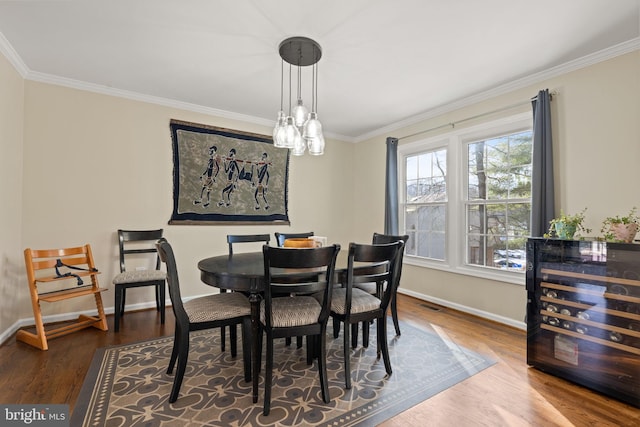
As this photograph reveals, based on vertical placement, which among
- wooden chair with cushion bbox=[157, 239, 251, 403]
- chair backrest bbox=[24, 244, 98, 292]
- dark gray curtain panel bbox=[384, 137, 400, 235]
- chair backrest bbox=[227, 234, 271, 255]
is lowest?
wooden chair with cushion bbox=[157, 239, 251, 403]

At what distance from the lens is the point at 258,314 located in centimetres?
183

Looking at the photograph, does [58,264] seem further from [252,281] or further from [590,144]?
[590,144]

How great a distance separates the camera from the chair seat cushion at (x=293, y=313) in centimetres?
180

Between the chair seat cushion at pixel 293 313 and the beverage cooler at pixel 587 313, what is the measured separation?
1.71m

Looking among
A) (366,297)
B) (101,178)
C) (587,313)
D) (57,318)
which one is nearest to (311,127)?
(366,297)

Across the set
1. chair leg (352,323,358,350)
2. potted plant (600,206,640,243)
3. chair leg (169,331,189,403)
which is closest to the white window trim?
potted plant (600,206,640,243)

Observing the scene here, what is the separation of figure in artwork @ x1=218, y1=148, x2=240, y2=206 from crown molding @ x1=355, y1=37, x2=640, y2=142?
7.67ft

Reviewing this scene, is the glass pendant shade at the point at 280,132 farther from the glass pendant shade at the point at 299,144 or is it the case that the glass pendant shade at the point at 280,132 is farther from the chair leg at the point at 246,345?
the chair leg at the point at 246,345

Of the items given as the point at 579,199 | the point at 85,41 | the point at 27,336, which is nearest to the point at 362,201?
the point at 579,199

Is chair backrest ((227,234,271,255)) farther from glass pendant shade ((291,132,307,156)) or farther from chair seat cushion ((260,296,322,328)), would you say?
chair seat cushion ((260,296,322,328))

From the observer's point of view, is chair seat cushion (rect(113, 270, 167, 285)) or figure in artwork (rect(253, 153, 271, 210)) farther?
figure in artwork (rect(253, 153, 271, 210))

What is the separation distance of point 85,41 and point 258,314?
8.39 ft

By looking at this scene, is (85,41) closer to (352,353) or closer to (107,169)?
(107,169)

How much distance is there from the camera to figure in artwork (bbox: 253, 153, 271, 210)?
165 inches
